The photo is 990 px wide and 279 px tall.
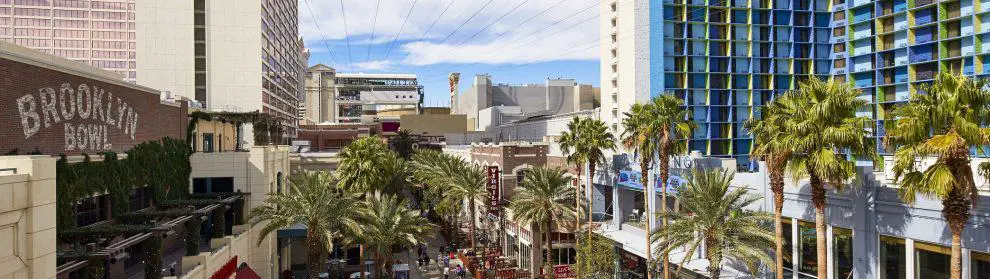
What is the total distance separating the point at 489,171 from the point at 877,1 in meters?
55.8

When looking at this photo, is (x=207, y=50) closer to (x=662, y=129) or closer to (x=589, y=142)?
(x=589, y=142)

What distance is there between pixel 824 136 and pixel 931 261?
20.3ft

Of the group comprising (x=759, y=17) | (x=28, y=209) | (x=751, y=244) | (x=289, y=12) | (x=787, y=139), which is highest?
(x=289, y=12)

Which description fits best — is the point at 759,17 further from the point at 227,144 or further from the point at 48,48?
the point at 48,48

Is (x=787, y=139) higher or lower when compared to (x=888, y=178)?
higher

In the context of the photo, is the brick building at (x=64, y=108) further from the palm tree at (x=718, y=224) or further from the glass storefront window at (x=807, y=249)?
the glass storefront window at (x=807, y=249)

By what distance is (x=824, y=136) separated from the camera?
62.7 ft

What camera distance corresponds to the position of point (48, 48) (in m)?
72.9

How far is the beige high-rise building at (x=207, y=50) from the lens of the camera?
71188 millimetres

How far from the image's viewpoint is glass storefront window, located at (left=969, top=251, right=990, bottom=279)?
62.1ft

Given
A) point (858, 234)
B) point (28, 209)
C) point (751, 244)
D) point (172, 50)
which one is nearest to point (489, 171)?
point (751, 244)

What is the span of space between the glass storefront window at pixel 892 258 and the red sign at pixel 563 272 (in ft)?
84.2

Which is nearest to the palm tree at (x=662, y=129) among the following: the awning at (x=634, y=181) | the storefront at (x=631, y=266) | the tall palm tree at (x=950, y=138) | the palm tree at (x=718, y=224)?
the awning at (x=634, y=181)

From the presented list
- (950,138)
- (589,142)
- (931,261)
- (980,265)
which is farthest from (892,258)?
(589,142)
